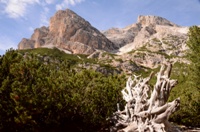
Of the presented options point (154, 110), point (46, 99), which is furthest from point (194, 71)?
point (46, 99)

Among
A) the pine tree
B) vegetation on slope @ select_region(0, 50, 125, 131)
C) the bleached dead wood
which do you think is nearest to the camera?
the bleached dead wood

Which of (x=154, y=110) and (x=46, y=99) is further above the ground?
(x=46, y=99)

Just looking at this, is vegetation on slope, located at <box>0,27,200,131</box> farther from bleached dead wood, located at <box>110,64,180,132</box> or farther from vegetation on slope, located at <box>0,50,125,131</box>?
bleached dead wood, located at <box>110,64,180,132</box>

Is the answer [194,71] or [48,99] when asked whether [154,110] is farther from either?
[194,71]

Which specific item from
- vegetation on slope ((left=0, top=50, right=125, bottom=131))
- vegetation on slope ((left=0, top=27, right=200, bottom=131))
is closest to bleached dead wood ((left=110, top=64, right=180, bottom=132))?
vegetation on slope ((left=0, top=27, right=200, bottom=131))

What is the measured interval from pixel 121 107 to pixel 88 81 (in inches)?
181

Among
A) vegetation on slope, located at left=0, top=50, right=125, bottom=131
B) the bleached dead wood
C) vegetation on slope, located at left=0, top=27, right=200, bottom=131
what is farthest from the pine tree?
the bleached dead wood

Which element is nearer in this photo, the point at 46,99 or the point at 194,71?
the point at 46,99

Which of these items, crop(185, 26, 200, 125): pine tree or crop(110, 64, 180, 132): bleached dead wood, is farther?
crop(185, 26, 200, 125): pine tree

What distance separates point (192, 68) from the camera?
1405 inches

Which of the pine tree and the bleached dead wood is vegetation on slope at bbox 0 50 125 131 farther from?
the pine tree

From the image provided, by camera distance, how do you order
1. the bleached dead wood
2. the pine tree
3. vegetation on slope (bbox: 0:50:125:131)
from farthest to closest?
1. the pine tree
2. vegetation on slope (bbox: 0:50:125:131)
3. the bleached dead wood

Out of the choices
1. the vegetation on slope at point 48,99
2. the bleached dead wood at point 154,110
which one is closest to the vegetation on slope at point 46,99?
the vegetation on slope at point 48,99

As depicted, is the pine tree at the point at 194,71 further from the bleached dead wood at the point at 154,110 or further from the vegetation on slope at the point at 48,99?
the bleached dead wood at the point at 154,110
